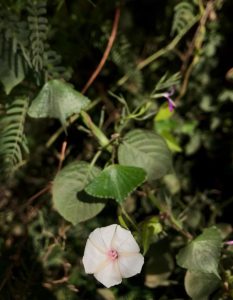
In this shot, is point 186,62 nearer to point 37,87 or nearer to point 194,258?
point 37,87

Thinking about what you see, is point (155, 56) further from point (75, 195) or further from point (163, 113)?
point (75, 195)

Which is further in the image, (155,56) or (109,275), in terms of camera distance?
(155,56)

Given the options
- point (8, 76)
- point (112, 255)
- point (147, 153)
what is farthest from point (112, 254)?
point (8, 76)

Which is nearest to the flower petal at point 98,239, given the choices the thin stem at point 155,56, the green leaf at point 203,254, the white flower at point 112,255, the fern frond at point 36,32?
Result: the white flower at point 112,255

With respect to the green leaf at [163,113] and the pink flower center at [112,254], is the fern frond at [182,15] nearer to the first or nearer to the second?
the green leaf at [163,113]

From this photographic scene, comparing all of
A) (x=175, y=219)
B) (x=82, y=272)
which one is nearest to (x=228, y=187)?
(x=175, y=219)

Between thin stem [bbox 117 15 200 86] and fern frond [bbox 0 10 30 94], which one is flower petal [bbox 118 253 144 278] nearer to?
fern frond [bbox 0 10 30 94]

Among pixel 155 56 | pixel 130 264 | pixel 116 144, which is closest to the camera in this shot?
pixel 130 264
